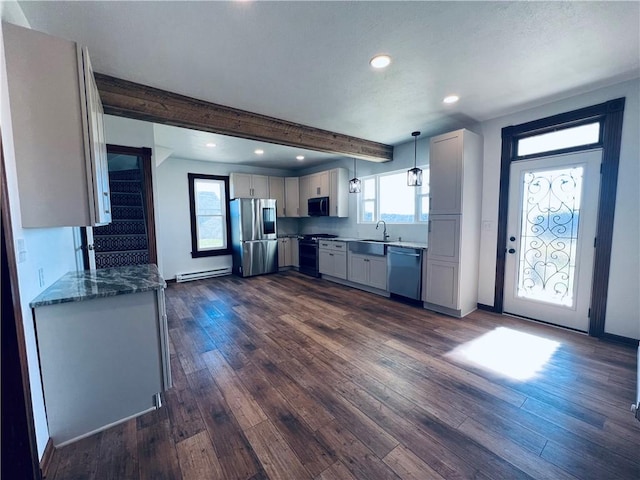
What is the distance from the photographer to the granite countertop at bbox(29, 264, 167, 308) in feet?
5.35

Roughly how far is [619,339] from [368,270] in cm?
310

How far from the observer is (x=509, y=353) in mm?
2639

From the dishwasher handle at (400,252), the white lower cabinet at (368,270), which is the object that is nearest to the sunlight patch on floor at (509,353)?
the dishwasher handle at (400,252)

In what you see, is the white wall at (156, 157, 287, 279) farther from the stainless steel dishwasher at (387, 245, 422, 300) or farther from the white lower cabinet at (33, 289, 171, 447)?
the stainless steel dishwasher at (387, 245, 422, 300)

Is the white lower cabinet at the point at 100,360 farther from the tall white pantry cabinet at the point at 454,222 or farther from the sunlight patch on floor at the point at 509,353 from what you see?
the tall white pantry cabinet at the point at 454,222

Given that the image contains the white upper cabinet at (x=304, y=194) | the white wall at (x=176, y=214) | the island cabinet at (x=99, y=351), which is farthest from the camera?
the white upper cabinet at (x=304, y=194)

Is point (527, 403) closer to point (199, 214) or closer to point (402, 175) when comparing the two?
point (402, 175)

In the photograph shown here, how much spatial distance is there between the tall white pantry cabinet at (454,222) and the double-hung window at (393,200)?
738 mm

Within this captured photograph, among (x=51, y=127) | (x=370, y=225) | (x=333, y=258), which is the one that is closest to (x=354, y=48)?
(x=51, y=127)

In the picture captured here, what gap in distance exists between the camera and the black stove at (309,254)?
6.02 meters

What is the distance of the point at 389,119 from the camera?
11.6ft

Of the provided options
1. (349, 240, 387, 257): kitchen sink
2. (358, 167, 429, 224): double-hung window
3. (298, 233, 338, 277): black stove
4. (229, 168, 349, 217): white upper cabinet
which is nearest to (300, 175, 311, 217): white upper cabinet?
(229, 168, 349, 217): white upper cabinet

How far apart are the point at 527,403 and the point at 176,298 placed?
4.78 meters

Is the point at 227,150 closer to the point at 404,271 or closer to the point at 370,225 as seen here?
the point at 370,225
